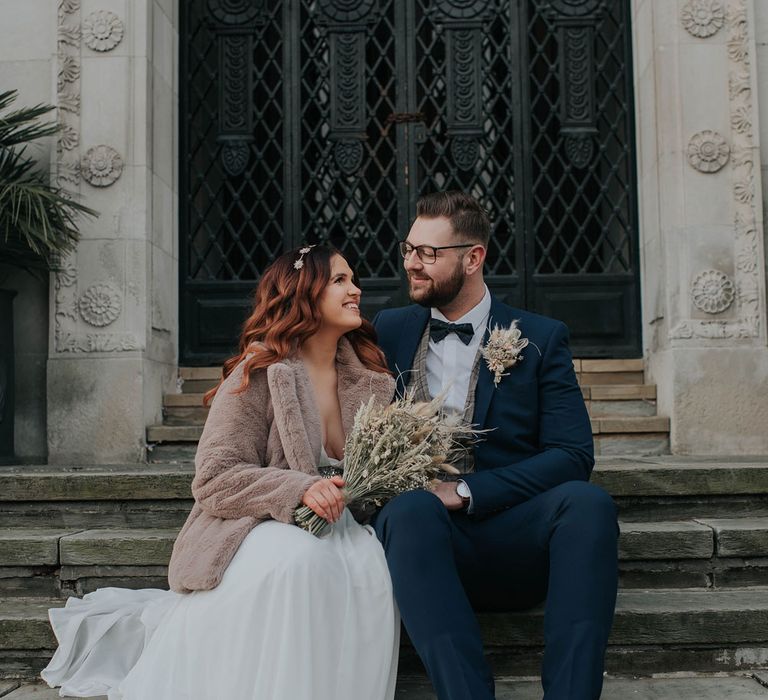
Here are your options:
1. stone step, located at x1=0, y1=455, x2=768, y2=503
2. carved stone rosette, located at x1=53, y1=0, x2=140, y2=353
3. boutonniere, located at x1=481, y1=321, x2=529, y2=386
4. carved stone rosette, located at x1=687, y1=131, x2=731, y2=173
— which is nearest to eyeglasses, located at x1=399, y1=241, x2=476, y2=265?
boutonniere, located at x1=481, y1=321, x2=529, y2=386

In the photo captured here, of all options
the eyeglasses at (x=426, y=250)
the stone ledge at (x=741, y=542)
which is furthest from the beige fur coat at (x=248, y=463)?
the stone ledge at (x=741, y=542)

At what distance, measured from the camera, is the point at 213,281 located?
6816mm

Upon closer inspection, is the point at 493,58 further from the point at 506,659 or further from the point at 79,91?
the point at 506,659

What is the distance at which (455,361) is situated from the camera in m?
3.61

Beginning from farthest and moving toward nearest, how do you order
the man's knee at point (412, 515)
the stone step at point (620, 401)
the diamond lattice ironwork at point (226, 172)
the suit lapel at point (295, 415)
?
the diamond lattice ironwork at point (226, 172) → the stone step at point (620, 401) → the suit lapel at point (295, 415) → the man's knee at point (412, 515)

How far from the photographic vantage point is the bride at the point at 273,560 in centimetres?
279

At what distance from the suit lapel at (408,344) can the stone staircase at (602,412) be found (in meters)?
2.13

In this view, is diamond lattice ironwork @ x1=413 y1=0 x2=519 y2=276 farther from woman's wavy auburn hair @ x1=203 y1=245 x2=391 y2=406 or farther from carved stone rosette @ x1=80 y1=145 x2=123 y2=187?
woman's wavy auburn hair @ x1=203 y1=245 x2=391 y2=406

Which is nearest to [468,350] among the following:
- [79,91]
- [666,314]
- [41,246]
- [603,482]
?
[603,482]

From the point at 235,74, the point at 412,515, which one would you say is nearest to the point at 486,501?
the point at 412,515

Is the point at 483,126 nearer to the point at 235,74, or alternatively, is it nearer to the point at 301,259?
the point at 235,74

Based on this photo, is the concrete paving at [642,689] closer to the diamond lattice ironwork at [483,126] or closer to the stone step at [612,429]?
the stone step at [612,429]

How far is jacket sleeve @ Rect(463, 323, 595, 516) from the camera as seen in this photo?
3.22 meters

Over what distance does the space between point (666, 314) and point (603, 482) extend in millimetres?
2136
